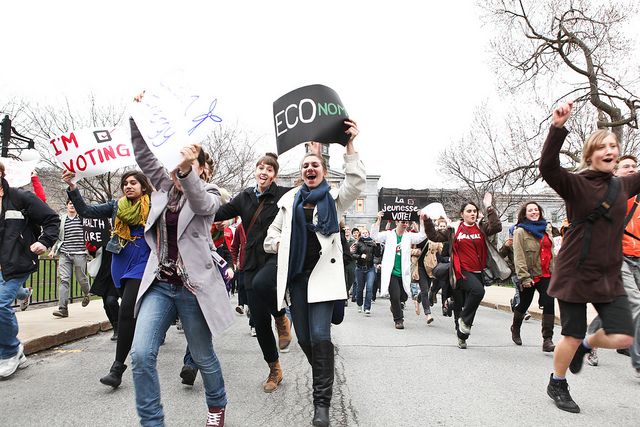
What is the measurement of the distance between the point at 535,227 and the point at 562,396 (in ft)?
11.1

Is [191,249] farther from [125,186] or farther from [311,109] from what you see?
[125,186]

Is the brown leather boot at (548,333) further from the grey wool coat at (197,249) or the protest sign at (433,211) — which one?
the grey wool coat at (197,249)

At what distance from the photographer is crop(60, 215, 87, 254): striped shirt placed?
381 inches

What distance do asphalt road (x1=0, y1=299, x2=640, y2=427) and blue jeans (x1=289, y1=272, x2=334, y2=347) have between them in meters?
0.59

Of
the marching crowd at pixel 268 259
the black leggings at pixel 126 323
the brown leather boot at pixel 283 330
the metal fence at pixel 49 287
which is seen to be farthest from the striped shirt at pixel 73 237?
the black leggings at pixel 126 323

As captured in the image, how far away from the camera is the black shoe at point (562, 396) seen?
Result: 399 cm

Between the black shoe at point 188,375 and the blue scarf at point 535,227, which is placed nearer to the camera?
the black shoe at point 188,375

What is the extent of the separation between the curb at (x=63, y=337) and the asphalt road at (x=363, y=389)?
147 millimetres

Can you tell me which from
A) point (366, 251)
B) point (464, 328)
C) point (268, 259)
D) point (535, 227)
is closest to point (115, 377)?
point (268, 259)

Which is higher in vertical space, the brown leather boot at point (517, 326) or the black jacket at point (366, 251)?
the black jacket at point (366, 251)

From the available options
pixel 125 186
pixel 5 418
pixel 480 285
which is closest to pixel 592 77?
pixel 480 285

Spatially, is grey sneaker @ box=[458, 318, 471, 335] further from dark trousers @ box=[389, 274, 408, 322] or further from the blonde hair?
the blonde hair

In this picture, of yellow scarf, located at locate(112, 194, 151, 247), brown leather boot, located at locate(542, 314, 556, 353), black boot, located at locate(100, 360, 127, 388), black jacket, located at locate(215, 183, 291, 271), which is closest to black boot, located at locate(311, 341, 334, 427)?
black jacket, located at locate(215, 183, 291, 271)

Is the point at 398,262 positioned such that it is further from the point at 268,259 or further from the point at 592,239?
the point at 592,239
